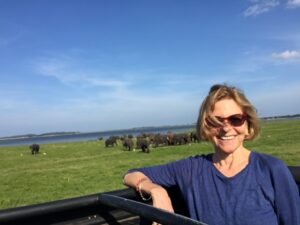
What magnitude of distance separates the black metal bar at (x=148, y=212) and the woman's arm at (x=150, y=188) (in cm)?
18

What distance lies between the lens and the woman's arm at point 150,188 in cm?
260

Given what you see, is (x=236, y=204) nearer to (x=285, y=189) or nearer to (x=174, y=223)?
(x=285, y=189)

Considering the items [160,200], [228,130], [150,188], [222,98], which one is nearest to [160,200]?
[160,200]

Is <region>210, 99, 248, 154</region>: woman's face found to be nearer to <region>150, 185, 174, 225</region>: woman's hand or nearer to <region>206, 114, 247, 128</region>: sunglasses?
<region>206, 114, 247, 128</region>: sunglasses

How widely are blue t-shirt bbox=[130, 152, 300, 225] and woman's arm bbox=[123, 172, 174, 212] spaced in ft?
0.67

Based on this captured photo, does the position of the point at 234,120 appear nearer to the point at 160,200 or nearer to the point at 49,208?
the point at 160,200

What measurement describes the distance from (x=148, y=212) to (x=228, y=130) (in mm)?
810

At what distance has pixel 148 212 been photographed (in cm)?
219

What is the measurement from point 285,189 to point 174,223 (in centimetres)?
86

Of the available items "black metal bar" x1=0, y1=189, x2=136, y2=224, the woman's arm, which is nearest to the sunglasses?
the woman's arm

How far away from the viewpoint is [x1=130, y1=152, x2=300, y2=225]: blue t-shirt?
2447 millimetres

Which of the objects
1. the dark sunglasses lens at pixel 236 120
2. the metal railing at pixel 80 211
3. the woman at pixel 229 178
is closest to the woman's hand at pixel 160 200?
the woman at pixel 229 178

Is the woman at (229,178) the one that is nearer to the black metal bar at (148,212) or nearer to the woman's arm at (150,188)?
the woman's arm at (150,188)

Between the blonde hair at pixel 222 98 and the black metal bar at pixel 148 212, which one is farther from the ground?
the blonde hair at pixel 222 98
